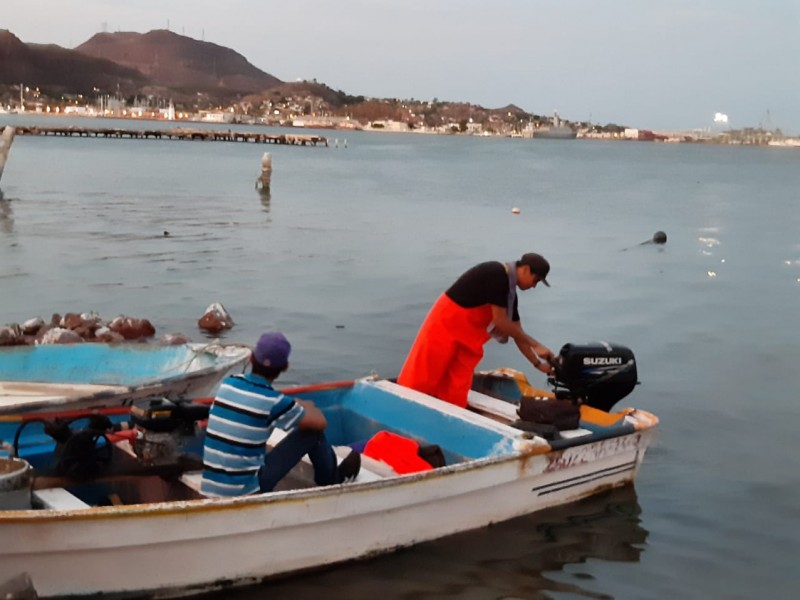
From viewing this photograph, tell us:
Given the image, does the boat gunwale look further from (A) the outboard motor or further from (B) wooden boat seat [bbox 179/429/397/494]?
(A) the outboard motor

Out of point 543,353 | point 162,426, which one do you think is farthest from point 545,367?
point 162,426

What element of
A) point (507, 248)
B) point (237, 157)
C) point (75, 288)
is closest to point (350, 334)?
point (75, 288)

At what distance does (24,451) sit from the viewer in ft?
27.9

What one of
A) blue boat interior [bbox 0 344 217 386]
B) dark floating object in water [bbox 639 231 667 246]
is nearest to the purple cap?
blue boat interior [bbox 0 344 217 386]

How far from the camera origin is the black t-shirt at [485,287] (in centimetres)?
952

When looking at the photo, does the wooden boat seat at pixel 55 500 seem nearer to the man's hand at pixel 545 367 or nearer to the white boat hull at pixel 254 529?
the white boat hull at pixel 254 529

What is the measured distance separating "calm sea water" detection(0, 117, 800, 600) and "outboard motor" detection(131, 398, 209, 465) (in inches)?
49.7

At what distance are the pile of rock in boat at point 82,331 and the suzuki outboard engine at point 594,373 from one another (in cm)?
633

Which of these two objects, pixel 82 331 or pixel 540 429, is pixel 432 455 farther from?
pixel 82 331

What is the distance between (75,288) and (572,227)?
964 inches

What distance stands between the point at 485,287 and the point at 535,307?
11495 millimetres

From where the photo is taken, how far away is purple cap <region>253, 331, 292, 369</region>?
686 cm

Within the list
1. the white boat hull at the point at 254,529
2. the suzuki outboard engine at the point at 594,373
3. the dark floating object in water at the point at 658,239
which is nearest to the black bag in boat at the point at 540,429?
the white boat hull at the point at 254,529

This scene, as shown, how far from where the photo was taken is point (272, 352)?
270 inches
